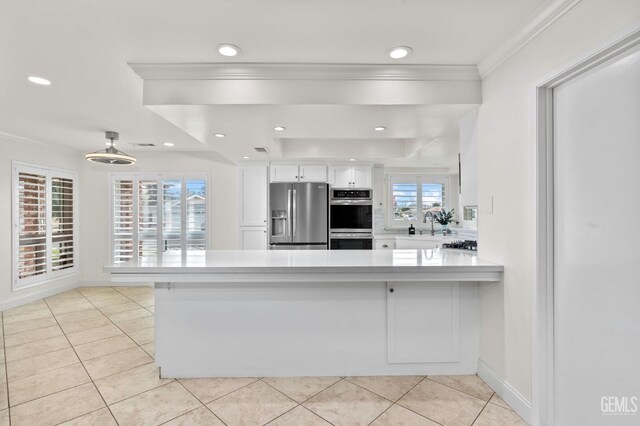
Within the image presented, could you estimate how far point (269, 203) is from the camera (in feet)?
15.8

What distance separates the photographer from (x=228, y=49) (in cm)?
200

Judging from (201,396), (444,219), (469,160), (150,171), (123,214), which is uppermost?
(150,171)

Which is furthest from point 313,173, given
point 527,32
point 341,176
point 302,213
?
point 527,32

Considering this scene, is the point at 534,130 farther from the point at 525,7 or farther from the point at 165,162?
the point at 165,162

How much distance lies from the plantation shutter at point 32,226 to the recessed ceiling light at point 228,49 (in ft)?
13.6

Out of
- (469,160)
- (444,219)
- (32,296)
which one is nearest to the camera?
(469,160)

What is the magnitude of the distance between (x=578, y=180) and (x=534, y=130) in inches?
14.1

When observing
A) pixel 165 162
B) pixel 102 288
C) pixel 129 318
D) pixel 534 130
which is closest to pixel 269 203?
pixel 165 162

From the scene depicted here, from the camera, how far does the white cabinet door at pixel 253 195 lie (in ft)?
15.9

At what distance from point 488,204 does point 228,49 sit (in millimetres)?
2060

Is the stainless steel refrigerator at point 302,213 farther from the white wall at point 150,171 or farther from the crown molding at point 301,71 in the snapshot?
the crown molding at point 301,71

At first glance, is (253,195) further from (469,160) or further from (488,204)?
(488,204)

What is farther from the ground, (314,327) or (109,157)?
(109,157)

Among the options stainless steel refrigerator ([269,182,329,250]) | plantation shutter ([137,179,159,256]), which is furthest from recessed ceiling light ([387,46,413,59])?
plantation shutter ([137,179,159,256])
